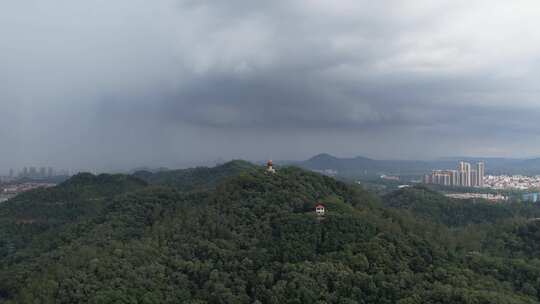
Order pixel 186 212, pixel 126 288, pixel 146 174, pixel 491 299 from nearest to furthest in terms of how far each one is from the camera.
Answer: pixel 491 299
pixel 126 288
pixel 186 212
pixel 146 174

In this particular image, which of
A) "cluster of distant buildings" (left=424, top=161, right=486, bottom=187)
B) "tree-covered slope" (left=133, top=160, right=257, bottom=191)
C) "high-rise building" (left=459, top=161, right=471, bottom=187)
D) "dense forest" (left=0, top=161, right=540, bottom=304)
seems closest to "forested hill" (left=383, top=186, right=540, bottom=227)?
"dense forest" (left=0, top=161, right=540, bottom=304)

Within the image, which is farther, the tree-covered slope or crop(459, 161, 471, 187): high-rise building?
crop(459, 161, 471, 187): high-rise building

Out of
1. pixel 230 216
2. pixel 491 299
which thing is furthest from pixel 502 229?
pixel 230 216

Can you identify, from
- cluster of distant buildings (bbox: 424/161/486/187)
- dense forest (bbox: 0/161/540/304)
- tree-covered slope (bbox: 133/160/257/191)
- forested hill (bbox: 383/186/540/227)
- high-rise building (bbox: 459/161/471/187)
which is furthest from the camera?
high-rise building (bbox: 459/161/471/187)

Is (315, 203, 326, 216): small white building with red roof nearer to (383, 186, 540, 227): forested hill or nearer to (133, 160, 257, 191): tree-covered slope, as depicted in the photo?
(383, 186, 540, 227): forested hill

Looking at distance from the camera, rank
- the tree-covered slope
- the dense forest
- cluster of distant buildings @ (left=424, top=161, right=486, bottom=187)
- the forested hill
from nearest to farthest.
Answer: the dense forest
the forested hill
the tree-covered slope
cluster of distant buildings @ (left=424, top=161, right=486, bottom=187)

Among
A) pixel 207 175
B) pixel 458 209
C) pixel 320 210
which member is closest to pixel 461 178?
pixel 458 209

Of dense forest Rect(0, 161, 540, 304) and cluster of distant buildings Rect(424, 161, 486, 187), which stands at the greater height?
cluster of distant buildings Rect(424, 161, 486, 187)

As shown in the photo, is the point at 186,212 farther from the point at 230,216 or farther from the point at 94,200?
the point at 94,200

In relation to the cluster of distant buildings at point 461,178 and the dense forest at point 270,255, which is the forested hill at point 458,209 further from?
the cluster of distant buildings at point 461,178
